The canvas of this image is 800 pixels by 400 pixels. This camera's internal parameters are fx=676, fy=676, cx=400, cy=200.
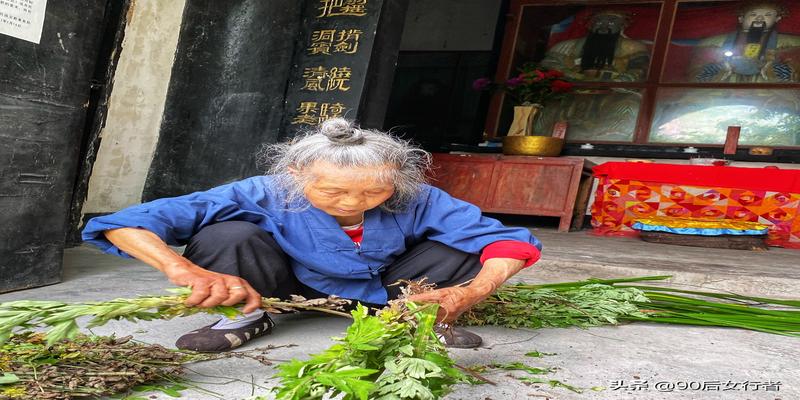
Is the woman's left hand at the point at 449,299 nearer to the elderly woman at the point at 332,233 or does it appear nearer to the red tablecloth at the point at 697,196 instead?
the elderly woman at the point at 332,233

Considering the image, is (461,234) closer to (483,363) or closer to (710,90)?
(483,363)

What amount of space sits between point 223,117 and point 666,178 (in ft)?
12.4

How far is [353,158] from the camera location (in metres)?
1.98

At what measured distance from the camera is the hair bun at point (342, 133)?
201cm

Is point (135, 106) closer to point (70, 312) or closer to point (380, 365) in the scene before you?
point (70, 312)

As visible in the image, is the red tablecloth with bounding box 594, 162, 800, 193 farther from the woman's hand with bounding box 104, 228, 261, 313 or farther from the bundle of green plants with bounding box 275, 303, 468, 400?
the woman's hand with bounding box 104, 228, 261, 313

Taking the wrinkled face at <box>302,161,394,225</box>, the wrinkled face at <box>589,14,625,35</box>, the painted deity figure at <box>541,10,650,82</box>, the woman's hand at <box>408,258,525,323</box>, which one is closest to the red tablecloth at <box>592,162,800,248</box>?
the painted deity figure at <box>541,10,650,82</box>

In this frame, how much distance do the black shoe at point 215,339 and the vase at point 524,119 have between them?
4968 mm

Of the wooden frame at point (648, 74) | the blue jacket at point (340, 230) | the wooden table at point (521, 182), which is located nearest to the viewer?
the blue jacket at point (340, 230)

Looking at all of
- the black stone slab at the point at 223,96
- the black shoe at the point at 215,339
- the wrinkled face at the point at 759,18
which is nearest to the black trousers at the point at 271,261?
the black shoe at the point at 215,339

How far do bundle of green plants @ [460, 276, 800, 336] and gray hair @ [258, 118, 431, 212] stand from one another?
674 millimetres

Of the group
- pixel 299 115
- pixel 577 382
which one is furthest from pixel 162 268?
pixel 299 115

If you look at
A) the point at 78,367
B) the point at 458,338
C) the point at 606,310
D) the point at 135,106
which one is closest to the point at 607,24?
the point at 135,106

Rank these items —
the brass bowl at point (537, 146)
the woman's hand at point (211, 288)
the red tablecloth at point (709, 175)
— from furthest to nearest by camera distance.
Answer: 1. the brass bowl at point (537, 146)
2. the red tablecloth at point (709, 175)
3. the woman's hand at point (211, 288)
